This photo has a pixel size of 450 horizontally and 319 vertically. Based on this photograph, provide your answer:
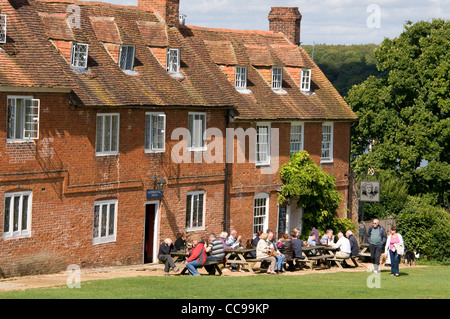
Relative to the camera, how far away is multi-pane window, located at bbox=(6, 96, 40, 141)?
2764 cm

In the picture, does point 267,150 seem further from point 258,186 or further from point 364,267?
point 364,267

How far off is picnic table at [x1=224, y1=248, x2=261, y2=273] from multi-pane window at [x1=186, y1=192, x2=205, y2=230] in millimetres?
4231

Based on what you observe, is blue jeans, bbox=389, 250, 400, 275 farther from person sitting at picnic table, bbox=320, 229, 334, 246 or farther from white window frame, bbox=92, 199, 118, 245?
white window frame, bbox=92, 199, 118, 245

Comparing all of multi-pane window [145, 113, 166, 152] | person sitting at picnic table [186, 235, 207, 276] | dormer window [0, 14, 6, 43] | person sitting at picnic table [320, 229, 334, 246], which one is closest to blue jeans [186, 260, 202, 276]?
person sitting at picnic table [186, 235, 207, 276]

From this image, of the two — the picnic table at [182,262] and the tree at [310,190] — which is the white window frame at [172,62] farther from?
the picnic table at [182,262]

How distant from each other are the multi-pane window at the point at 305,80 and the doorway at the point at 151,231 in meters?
11.8

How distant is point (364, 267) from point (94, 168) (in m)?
10.8

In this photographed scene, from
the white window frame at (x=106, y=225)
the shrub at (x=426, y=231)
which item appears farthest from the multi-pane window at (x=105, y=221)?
the shrub at (x=426, y=231)

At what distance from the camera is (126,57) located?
33.7m

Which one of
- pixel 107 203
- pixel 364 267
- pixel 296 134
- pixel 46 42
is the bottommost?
pixel 364 267

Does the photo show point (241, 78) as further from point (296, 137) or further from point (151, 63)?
point (151, 63)

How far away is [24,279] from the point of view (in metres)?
27.4

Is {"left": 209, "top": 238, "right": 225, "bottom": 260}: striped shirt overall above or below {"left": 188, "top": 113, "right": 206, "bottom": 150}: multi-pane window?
below
